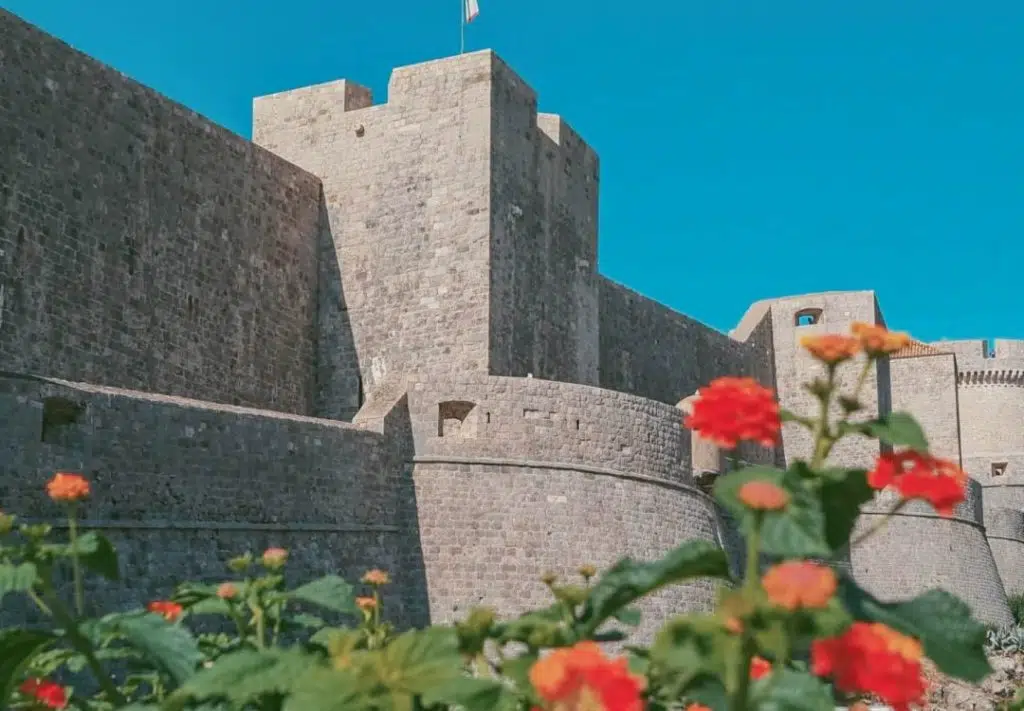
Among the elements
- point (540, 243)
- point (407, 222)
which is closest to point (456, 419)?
point (407, 222)

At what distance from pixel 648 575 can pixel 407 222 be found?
39.0 feet

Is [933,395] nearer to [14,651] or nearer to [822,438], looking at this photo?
[822,438]

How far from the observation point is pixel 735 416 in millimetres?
2250

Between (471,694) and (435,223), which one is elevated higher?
(435,223)

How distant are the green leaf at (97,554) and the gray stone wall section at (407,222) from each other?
10.4 metres

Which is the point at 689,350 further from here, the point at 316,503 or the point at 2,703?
the point at 2,703

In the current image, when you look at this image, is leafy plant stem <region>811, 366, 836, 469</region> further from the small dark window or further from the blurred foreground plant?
the small dark window

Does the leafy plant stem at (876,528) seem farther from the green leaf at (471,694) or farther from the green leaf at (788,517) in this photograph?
the green leaf at (471,694)

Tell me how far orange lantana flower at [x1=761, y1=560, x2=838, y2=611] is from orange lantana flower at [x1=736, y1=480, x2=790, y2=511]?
0.70 feet

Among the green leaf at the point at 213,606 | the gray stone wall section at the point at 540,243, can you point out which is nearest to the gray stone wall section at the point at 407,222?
the gray stone wall section at the point at 540,243

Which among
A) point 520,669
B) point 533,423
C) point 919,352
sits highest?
point 919,352

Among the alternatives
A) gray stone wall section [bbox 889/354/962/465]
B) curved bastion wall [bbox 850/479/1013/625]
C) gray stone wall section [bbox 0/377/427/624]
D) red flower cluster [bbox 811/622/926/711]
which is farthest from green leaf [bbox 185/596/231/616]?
gray stone wall section [bbox 889/354/962/465]

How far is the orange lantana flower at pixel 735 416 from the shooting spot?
223 centimetres

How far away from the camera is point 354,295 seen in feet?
47.2
